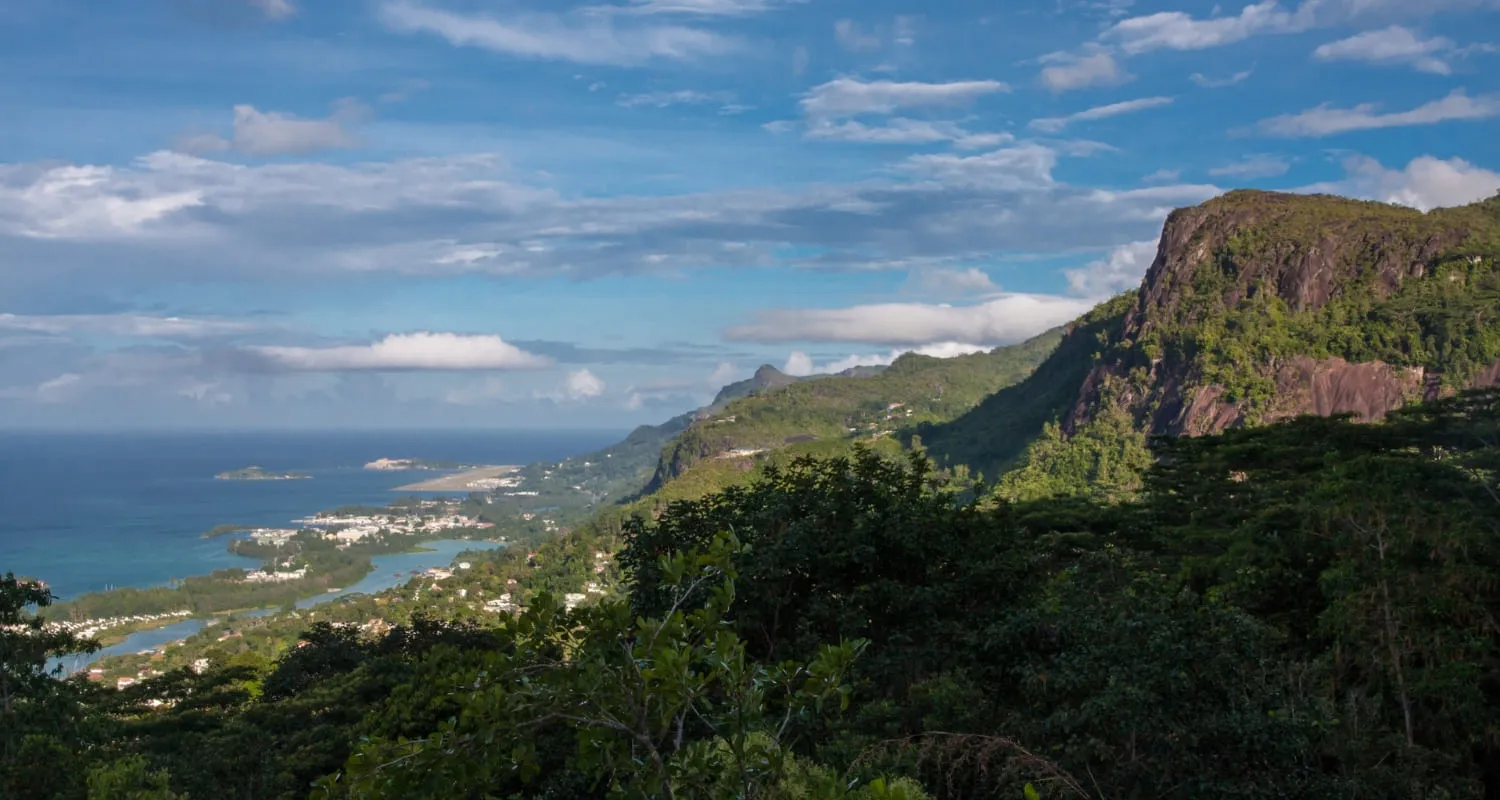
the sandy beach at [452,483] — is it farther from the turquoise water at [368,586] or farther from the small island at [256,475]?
the turquoise water at [368,586]

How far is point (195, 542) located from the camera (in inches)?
3910

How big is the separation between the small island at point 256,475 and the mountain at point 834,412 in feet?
296

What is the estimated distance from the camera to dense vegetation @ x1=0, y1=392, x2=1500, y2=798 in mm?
2674

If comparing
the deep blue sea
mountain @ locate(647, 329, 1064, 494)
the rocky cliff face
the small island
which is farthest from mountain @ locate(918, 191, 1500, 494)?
the small island

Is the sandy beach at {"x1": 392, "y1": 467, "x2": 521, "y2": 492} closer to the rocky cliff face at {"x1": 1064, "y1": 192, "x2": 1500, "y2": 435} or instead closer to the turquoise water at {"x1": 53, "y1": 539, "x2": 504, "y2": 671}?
the turquoise water at {"x1": 53, "y1": 539, "x2": 504, "y2": 671}

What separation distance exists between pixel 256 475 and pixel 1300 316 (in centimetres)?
17916

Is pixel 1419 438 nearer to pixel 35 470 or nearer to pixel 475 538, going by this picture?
pixel 475 538

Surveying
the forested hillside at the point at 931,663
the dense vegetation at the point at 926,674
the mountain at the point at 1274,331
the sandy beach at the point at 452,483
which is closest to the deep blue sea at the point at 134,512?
the sandy beach at the point at 452,483

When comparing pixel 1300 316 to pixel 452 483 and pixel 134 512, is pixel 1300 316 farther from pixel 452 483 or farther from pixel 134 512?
pixel 452 483

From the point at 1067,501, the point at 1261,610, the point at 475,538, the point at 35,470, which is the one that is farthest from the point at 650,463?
the point at 1261,610

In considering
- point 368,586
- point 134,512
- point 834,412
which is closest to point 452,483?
point 134,512

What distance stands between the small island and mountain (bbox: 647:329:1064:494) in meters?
90.1

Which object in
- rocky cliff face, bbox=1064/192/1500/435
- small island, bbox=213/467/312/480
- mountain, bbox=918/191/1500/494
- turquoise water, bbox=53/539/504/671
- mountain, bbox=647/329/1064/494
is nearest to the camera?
turquoise water, bbox=53/539/504/671

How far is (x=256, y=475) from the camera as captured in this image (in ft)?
593
